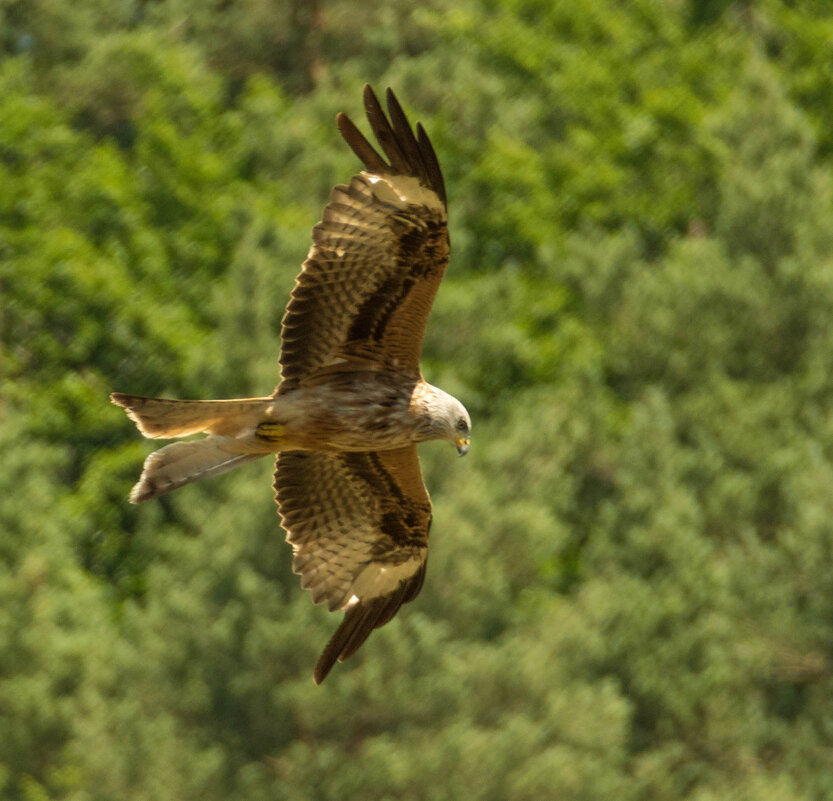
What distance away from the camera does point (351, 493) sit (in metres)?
10.3

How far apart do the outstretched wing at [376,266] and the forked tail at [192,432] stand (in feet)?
1.00

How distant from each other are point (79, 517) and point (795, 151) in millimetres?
9812

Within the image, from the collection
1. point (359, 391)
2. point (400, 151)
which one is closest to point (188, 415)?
point (359, 391)

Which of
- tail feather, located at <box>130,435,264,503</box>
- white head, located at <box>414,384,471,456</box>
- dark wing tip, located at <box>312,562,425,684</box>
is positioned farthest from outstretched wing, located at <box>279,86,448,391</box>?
dark wing tip, located at <box>312,562,425,684</box>

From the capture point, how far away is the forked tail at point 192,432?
30.3 ft

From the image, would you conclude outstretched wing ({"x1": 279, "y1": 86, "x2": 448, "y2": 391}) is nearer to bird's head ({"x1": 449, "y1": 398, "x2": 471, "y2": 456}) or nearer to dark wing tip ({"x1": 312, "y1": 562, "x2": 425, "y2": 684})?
bird's head ({"x1": 449, "y1": 398, "x2": 471, "y2": 456})

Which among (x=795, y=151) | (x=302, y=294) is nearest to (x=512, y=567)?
(x=795, y=151)

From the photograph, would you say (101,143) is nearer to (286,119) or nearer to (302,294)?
(286,119)

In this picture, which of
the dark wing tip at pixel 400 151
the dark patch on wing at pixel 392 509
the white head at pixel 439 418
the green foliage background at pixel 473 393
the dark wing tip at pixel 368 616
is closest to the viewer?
the dark wing tip at pixel 400 151

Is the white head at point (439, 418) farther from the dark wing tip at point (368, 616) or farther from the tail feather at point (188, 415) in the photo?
the dark wing tip at point (368, 616)

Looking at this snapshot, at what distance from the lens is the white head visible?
9.54 m

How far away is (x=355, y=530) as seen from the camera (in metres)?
10.3

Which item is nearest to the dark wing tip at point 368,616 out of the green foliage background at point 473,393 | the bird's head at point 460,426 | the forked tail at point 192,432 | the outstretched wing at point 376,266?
the bird's head at point 460,426

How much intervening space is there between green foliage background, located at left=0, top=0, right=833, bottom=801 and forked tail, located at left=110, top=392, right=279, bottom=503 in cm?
968
